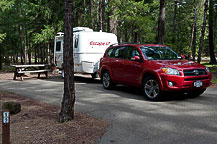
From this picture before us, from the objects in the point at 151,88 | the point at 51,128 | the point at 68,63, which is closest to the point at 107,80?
the point at 151,88

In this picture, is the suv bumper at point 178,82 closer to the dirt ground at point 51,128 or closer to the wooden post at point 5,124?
the dirt ground at point 51,128

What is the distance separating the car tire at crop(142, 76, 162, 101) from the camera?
777 centimetres

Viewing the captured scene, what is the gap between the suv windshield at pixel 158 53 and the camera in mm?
8486

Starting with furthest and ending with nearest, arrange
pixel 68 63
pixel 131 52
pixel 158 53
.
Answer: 1. pixel 131 52
2. pixel 158 53
3. pixel 68 63

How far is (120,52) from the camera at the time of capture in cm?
986

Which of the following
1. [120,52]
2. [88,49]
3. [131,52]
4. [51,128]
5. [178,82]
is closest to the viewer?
[51,128]

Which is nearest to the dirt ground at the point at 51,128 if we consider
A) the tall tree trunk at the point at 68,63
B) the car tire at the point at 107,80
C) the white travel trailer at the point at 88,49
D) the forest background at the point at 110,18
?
the tall tree trunk at the point at 68,63

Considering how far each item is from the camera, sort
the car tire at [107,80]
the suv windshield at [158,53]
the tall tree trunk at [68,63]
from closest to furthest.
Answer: the tall tree trunk at [68,63]
the suv windshield at [158,53]
the car tire at [107,80]

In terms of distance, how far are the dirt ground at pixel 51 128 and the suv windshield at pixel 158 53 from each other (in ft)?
11.9

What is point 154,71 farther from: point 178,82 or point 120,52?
point 120,52

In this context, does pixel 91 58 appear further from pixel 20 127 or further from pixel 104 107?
pixel 20 127

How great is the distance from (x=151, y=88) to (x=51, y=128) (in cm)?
399

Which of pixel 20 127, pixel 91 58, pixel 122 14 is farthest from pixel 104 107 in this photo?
pixel 122 14

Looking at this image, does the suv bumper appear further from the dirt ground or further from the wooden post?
the wooden post
